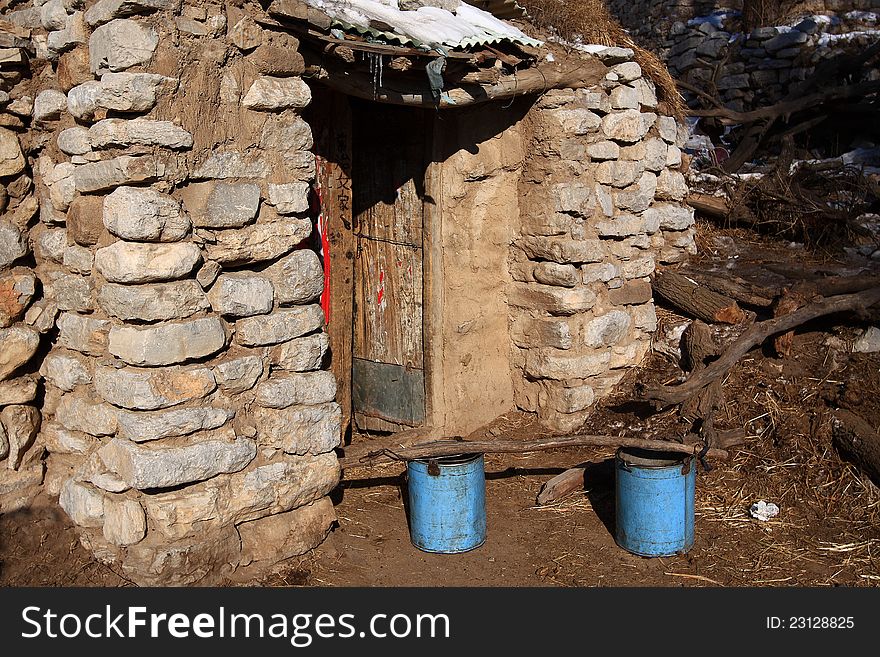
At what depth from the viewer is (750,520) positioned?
547 cm

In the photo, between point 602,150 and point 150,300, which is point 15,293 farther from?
point 602,150

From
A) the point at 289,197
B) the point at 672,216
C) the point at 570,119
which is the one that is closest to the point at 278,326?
the point at 289,197

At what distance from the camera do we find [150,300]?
413 centimetres

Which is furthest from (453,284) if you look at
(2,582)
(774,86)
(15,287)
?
(774,86)

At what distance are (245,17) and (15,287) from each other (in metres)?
1.85

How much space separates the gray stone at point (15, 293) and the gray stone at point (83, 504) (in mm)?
916

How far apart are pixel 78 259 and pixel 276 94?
1290 mm

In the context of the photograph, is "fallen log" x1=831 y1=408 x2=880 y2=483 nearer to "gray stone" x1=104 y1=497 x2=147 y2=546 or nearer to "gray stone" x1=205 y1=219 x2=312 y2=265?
"gray stone" x1=205 y1=219 x2=312 y2=265

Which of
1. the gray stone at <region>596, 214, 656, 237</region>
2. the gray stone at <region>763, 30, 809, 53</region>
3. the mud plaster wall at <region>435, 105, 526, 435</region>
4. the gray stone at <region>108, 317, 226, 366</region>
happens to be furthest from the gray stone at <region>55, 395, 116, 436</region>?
the gray stone at <region>763, 30, 809, 53</region>

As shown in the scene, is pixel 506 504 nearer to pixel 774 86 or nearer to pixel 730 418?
pixel 730 418

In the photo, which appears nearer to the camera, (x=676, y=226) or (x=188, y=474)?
(x=188, y=474)

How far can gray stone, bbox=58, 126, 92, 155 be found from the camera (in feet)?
13.9

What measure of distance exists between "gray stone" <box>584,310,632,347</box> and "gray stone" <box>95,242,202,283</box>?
3.57m

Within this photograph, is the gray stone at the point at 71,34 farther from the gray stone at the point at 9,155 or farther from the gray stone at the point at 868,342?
the gray stone at the point at 868,342
